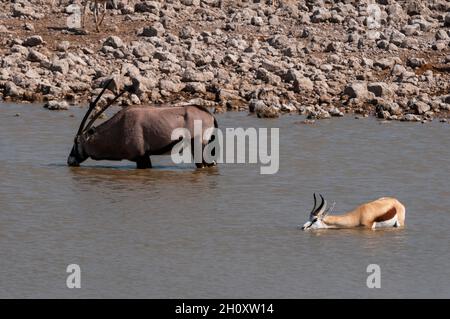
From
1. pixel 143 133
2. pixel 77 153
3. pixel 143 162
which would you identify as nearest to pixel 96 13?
pixel 77 153

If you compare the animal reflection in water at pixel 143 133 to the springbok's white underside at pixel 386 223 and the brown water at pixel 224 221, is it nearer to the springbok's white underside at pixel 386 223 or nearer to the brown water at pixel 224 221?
the brown water at pixel 224 221

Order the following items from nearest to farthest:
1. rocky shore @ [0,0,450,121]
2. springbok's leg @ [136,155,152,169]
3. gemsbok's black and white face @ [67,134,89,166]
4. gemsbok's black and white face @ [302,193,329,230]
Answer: gemsbok's black and white face @ [302,193,329,230] < springbok's leg @ [136,155,152,169] < gemsbok's black and white face @ [67,134,89,166] < rocky shore @ [0,0,450,121]

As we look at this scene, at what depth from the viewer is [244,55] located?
2609 centimetres

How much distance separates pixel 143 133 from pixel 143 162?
A: 44 cm

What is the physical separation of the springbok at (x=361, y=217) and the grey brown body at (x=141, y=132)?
3.75 meters

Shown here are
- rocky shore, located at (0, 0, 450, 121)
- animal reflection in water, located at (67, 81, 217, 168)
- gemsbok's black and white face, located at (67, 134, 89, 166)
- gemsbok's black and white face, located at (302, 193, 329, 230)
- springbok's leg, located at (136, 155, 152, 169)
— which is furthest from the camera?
rocky shore, located at (0, 0, 450, 121)

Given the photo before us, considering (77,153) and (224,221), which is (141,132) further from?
(224,221)

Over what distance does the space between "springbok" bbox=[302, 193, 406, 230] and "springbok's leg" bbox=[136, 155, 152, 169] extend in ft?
13.4

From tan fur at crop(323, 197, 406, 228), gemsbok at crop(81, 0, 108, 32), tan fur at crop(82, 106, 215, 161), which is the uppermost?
gemsbok at crop(81, 0, 108, 32)

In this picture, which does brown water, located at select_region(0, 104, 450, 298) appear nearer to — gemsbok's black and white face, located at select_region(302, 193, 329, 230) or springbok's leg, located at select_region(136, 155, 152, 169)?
gemsbok's black and white face, located at select_region(302, 193, 329, 230)

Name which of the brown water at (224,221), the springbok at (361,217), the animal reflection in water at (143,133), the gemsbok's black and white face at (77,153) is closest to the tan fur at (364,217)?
the springbok at (361,217)

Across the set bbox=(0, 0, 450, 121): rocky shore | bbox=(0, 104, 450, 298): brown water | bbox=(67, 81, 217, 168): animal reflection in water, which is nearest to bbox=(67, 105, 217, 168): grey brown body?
bbox=(67, 81, 217, 168): animal reflection in water

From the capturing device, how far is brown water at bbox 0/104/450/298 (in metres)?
13.0

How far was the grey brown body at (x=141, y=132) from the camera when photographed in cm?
1847
